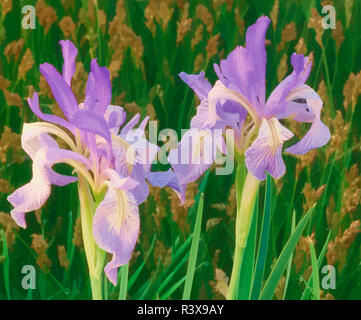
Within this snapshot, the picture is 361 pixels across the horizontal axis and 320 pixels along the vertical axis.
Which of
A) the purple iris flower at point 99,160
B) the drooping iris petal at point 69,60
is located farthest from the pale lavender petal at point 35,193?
the drooping iris petal at point 69,60

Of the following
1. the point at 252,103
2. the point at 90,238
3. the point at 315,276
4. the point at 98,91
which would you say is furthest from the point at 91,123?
the point at 315,276

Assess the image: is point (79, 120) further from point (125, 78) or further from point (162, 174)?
point (125, 78)

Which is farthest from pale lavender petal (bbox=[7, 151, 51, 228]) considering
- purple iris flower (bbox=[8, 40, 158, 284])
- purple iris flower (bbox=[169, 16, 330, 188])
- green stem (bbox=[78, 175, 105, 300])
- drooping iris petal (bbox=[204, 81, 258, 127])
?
drooping iris petal (bbox=[204, 81, 258, 127])

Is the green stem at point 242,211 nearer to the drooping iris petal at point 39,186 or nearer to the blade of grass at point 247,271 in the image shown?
the blade of grass at point 247,271

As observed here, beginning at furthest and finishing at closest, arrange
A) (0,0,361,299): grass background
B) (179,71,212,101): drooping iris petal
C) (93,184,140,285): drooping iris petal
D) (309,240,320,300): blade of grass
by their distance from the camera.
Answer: (0,0,361,299): grass background, (309,240,320,300): blade of grass, (179,71,212,101): drooping iris petal, (93,184,140,285): drooping iris petal

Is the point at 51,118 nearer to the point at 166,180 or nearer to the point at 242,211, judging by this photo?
the point at 166,180

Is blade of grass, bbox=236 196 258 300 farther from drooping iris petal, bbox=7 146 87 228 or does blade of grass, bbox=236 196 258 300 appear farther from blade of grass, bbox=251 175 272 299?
drooping iris petal, bbox=7 146 87 228
